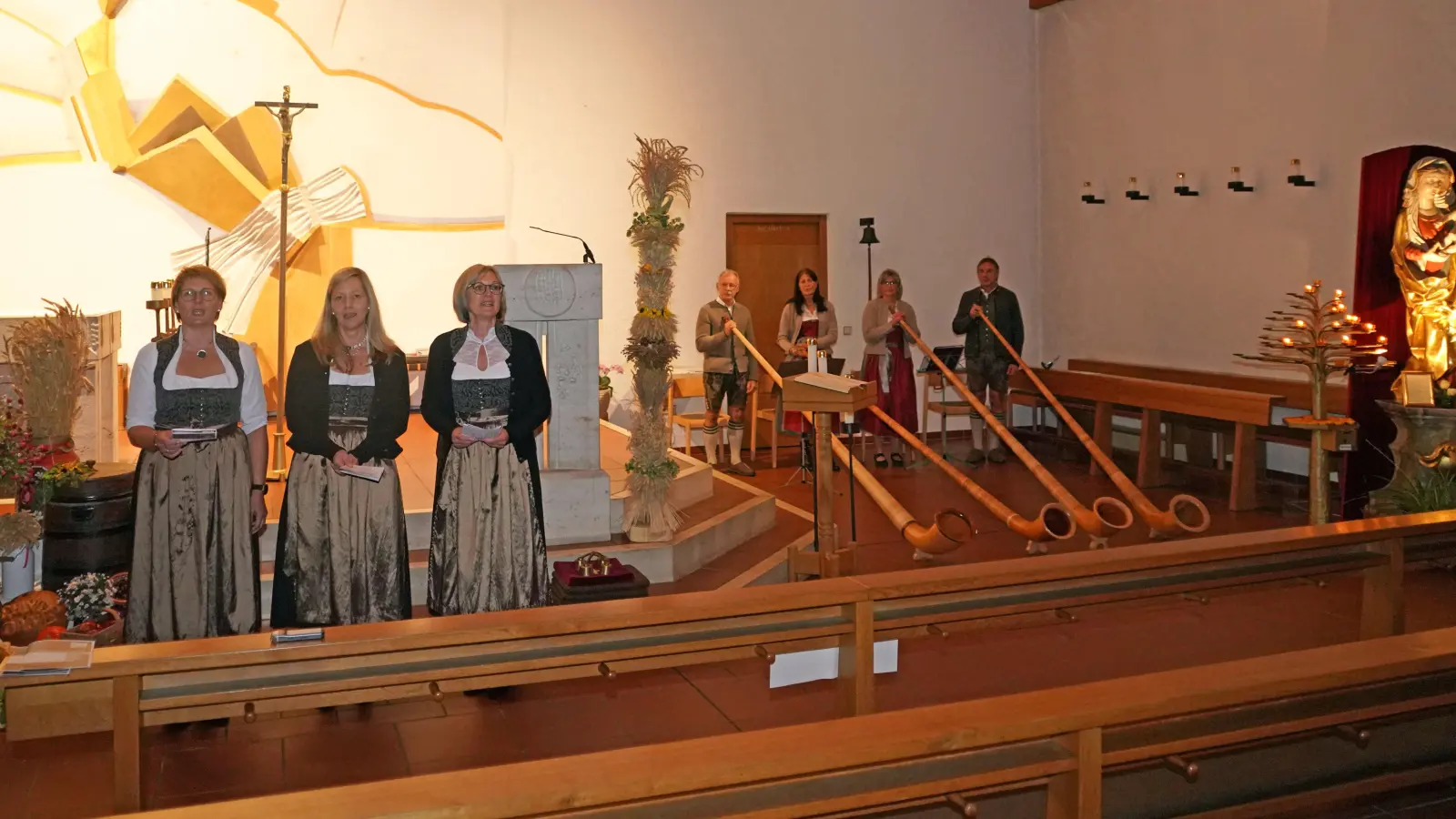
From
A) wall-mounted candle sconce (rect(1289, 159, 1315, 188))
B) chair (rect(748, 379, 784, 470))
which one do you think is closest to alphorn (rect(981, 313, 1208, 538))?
chair (rect(748, 379, 784, 470))

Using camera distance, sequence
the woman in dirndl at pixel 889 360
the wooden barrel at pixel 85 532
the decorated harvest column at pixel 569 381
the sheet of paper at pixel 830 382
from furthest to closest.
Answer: the woman in dirndl at pixel 889 360 → the decorated harvest column at pixel 569 381 → the sheet of paper at pixel 830 382 → the wooden barrel at pixel 85 532

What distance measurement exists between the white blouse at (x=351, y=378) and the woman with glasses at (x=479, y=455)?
22 centimetres

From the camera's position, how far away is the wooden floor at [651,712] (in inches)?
150

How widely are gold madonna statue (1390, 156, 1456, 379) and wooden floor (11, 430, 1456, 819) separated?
1555mm

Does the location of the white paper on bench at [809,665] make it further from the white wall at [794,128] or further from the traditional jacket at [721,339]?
the white wall at [794,128]

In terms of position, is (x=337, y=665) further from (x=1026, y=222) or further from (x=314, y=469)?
(x=1026, y=222)

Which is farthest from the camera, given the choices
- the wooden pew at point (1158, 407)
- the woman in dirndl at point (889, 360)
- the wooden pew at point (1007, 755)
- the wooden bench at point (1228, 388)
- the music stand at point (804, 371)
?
the woman in dirndl at point (889, 360)

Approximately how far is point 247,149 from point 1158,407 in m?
7.50

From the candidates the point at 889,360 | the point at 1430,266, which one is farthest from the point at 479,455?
the point at 1430,266

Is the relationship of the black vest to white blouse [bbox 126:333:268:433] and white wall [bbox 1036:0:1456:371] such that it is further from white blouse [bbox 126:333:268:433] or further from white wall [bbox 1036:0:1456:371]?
white wall [bbox 1036:0:1456:371]

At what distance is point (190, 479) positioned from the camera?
13.9 feet

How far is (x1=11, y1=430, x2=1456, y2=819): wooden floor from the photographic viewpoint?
3.80 m

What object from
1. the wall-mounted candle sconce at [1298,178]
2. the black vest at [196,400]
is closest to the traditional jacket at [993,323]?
the wall-mounted candle sconce at [1298,178]

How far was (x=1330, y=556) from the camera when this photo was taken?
3.86m
